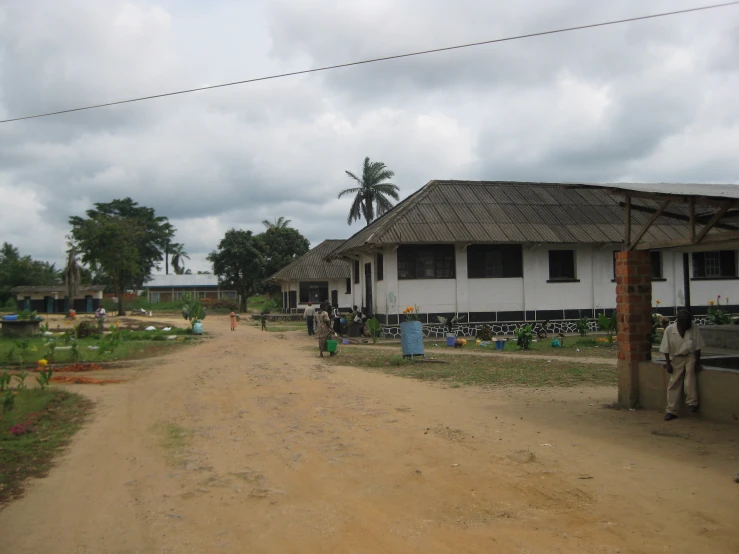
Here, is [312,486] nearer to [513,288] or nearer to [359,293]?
[513,288]

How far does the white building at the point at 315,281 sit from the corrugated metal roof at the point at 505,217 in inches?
773

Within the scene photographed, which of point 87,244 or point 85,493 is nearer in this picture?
point 85,493

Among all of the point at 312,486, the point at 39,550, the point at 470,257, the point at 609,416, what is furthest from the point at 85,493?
the point at 470,257

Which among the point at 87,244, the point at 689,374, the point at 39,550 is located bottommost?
the point at 39,550

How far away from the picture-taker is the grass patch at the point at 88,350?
1878cm

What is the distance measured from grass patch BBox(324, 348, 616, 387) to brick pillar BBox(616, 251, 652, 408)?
2.79 m

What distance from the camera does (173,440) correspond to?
835cm

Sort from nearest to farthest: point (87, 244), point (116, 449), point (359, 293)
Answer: point (116, 449)
point (359, 293)
point (87, 244)

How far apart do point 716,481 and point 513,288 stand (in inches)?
792

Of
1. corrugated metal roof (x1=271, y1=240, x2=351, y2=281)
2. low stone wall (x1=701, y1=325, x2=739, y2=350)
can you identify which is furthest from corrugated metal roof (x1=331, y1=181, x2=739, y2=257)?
corrugated metal roof (x1=271, y1=240, x2=351, y2=281)

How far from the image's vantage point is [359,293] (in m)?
30.3

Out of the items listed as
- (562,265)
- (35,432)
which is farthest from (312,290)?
(35,432)

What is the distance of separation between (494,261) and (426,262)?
9.78 feet

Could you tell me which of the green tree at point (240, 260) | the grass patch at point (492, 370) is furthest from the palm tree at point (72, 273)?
the grass patch at point (492, 370)
